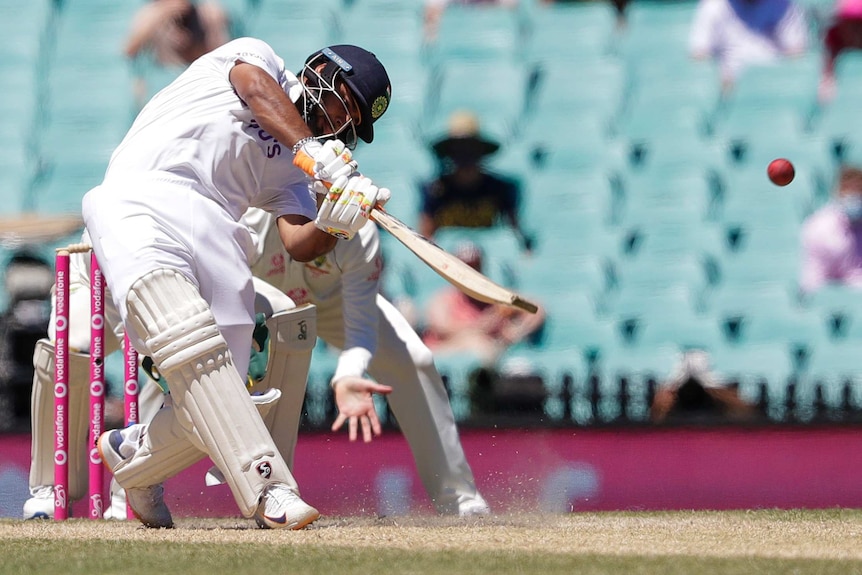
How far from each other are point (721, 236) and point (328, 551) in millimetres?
6207

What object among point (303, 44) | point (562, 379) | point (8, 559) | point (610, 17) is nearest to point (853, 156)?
point (610, 17)

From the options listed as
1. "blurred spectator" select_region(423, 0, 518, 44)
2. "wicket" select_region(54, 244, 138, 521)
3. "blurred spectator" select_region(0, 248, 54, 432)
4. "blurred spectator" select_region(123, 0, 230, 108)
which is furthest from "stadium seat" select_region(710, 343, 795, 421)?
"wicket" select_region(54, 244, 138, 521)

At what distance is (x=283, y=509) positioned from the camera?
3625 mm

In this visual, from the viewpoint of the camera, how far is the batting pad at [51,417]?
484 centimetres

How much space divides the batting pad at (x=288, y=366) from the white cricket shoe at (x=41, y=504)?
0.78 metres

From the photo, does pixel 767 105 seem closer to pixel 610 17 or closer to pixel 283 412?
pixel 610 17

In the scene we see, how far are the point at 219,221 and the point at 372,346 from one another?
3.62 ft

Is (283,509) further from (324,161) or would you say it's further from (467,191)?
(467,191)

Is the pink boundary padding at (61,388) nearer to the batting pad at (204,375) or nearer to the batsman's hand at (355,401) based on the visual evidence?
the batsman's hand at (355,401)

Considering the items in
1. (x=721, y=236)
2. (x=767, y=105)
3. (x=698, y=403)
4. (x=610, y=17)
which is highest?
(x=610, y=17)

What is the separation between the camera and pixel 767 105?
9375 mm

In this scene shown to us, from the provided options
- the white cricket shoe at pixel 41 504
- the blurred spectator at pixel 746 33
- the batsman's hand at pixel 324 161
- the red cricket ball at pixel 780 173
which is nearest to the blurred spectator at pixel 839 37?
the blurred spectator at pixel 746 33

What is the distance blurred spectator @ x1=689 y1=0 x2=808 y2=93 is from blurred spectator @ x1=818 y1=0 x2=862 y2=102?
0.54ft

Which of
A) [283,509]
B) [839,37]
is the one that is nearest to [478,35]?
[839,37]
